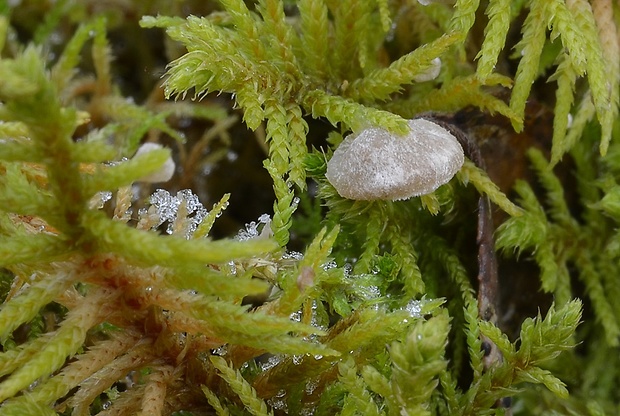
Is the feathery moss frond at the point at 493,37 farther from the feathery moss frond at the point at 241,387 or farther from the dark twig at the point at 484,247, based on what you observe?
the feathery moss frond at the point at 241,387

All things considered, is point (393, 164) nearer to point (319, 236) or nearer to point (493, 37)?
point (319, 236)

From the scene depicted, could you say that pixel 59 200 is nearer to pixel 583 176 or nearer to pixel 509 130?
pixel 509 130

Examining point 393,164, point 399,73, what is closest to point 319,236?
point 393,164

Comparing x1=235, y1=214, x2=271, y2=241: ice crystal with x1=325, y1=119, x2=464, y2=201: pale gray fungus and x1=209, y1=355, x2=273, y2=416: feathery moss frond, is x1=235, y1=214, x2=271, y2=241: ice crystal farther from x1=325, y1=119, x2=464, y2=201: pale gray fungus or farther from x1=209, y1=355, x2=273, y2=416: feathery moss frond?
x1=209, y1=355, x2=273, y2=416: feathery moss frond

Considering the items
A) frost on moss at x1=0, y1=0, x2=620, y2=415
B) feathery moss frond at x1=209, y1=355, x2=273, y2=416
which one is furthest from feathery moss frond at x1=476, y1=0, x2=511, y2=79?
feathery moss frond at x1=209, y1=355, x2=273, y2=416

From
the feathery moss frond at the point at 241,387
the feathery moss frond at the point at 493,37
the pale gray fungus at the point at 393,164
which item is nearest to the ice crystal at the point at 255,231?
the pale gray fungus at the point at 393,164

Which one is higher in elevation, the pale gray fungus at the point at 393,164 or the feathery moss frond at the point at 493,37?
the feathery moss frond at the point at 493,37
